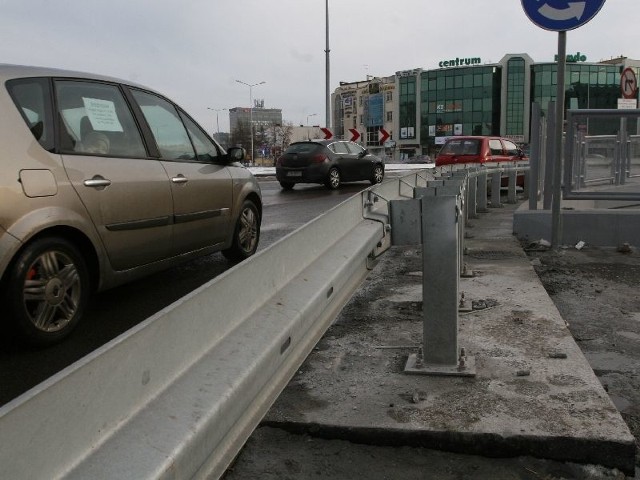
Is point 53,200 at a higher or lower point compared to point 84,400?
higher

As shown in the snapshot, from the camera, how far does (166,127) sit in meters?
5.04

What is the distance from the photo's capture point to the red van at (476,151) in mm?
15453

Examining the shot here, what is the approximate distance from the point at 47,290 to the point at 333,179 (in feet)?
45.6

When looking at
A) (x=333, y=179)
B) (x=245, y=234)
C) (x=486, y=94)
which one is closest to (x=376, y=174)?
(x=333, y=179)

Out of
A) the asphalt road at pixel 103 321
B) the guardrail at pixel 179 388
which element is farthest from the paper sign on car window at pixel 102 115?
the guardrail at pixel 179 388

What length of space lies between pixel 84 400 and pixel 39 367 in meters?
2.53

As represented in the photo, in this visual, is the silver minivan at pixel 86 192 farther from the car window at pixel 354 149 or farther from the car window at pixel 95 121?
the car window at pixel 354 149

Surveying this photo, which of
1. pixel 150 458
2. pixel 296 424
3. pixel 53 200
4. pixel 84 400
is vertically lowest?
pixel 296 424

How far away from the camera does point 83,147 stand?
3.99 metres

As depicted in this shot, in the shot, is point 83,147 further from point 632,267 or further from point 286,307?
point 632,267

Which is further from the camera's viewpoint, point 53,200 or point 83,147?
point 83,147

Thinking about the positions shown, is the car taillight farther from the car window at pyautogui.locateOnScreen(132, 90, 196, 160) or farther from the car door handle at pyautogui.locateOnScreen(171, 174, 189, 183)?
the car door handle at pyautogui.locateOnScreen(171, 174, 189, 183)

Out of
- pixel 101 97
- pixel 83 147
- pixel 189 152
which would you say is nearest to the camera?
pixel 83 147

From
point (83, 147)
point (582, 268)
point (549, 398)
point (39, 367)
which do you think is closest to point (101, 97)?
point (83, 147)
